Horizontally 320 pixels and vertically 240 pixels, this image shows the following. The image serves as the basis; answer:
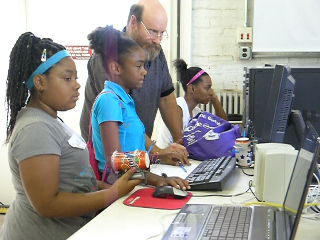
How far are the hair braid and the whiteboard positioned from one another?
2.21 meters

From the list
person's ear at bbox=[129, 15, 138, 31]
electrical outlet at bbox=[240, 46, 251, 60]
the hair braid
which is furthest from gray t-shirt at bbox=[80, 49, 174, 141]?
electrical outlet at bbox=[240, 46, 251, 60]

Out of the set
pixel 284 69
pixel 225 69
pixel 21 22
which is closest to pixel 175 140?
pixel 284 69

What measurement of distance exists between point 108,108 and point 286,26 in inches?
82.6

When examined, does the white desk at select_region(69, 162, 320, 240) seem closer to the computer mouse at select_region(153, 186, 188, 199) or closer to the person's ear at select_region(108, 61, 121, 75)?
the computer mouse at select_region(153, 186, 188, 199)

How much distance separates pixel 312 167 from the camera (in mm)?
729

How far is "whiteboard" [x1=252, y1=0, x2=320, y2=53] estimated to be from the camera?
304cm

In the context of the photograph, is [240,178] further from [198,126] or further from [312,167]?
[312,167]

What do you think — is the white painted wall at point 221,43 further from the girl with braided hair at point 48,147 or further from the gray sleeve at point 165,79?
the girl with braided hair at point 48,147

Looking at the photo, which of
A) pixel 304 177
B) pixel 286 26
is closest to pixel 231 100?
pixel 286 26

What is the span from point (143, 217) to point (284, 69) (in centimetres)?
64

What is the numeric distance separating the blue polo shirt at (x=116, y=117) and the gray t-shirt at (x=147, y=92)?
351 millimetres

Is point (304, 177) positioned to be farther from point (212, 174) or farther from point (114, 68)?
point (114, 68)

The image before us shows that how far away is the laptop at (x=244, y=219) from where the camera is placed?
88cm

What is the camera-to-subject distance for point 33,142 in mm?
1075
